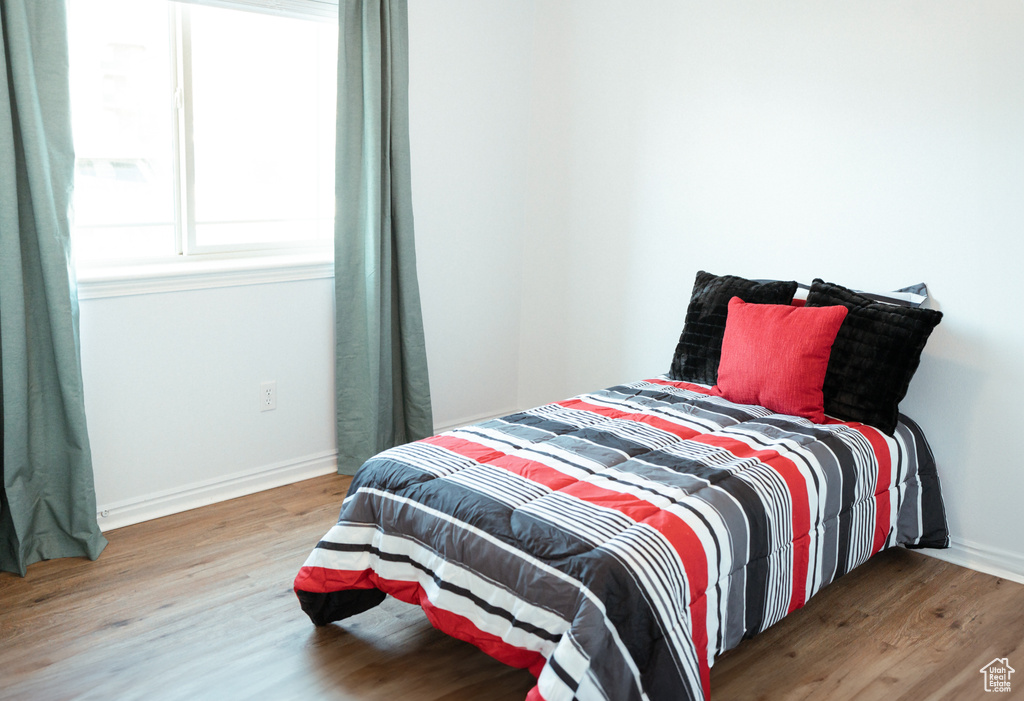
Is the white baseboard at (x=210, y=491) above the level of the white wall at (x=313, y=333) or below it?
below

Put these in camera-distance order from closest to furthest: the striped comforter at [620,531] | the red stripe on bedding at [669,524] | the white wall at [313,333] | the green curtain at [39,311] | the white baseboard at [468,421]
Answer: the striped comforter at [620,531], the red stripe on bedding at [669,524], the green curtain at [39,311], the white wall at [313,333], the white baseboard at [468,421]

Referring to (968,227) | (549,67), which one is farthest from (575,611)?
(549,67)

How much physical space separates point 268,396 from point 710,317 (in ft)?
5.55

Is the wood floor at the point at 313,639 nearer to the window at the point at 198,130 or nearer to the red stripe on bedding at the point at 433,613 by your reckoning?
the red stripe on bedding at the point at 433,613

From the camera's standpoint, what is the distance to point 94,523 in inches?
108

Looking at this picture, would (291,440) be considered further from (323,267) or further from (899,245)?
(899,245)

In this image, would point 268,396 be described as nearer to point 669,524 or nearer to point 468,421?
point 468,421

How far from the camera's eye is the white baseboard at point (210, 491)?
2.97m

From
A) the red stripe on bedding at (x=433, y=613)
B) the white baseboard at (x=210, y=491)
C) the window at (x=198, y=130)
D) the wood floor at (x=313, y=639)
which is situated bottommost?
the wood floor at (x=313, y=639)

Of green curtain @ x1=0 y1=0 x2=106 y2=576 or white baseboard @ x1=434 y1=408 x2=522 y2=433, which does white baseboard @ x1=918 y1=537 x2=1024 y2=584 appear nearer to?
white baseboard @ x1=434 y1=408 x2=522 y2=433

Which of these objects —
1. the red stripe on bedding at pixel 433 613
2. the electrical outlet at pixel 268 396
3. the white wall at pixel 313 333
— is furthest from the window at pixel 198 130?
the red stripe on bedding at pixel 433 613

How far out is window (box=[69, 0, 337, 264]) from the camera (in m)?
2.90

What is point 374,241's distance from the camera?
337 cm

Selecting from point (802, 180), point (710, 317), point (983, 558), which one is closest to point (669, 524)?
point (710, 317)
